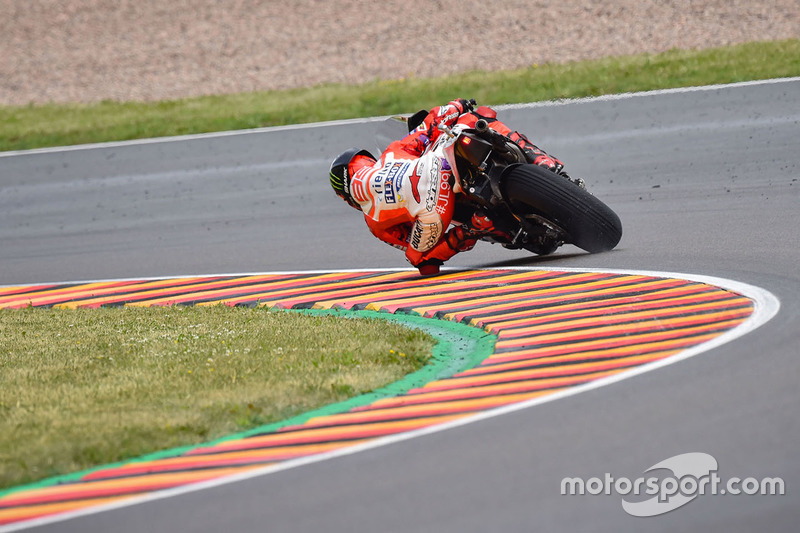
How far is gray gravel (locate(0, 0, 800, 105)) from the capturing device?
16.2 meters

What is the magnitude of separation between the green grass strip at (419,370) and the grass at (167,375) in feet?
0.19

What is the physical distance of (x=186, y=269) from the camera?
10664mm

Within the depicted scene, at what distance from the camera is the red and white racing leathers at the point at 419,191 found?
8.73m

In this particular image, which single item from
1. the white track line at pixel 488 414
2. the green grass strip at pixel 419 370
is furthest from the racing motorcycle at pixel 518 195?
the white track line at pixel 488 414

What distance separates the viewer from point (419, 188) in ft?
28.7

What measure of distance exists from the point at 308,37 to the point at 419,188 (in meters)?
10.4

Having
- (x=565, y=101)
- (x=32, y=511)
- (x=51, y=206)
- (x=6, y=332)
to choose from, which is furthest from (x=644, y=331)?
(x=51, y=206)

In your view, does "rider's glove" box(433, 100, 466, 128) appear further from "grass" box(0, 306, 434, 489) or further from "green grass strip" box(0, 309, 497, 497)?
"grass" box(0, 306, 434, 489)

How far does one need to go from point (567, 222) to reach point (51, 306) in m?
4.37

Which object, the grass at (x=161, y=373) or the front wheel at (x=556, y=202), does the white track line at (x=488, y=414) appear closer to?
the grass at (x=161, y=373)

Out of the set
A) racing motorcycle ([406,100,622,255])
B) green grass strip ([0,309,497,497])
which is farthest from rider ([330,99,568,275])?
green grass strip ([0,309,497,497])

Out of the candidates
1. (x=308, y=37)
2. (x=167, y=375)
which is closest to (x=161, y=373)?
(x=167, y=375)

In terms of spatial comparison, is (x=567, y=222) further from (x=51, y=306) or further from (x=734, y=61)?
(x=734, y=61)

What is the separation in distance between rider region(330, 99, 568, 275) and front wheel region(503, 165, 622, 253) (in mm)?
316
